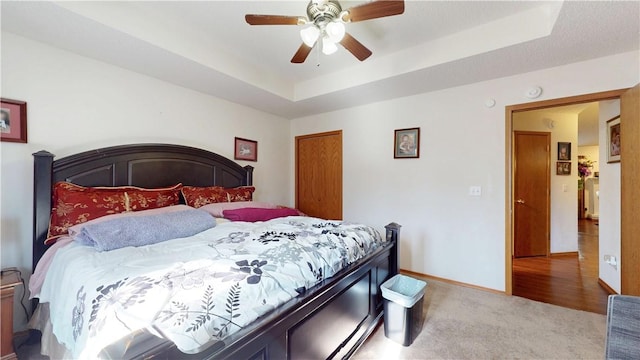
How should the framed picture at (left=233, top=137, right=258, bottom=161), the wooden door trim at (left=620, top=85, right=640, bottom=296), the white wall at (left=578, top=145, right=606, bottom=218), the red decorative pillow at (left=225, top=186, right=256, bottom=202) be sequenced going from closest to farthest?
the wooden door trim at (left=620, top=85, right=640, bottom=296), the red decorative pillow at (left=225, top=186, right=256, bottom=202), the framed picture at (left=233, top=137, right=258, bottom=161), the white wall at (left=578, top=145, right=606, bottom=218)

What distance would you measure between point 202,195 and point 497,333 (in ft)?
9.85

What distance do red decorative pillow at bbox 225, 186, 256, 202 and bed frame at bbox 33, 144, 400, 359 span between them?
0.71 feet

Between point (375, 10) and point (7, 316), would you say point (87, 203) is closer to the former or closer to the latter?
point (7, 316)

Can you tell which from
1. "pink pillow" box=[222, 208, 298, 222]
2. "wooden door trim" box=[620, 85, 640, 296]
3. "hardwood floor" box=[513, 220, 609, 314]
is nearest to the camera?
"wooden door trim" box=[620, 85, 640, 296]

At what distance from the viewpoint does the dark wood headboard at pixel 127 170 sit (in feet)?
6.24

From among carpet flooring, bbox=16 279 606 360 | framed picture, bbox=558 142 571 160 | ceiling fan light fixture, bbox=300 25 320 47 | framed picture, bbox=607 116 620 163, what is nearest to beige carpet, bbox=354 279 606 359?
carpet flooring, bbox=16 279 606 360

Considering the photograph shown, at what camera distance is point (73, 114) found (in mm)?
2168

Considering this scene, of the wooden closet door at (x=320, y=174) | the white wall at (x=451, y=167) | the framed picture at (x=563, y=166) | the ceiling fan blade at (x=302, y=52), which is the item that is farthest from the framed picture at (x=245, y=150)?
the framed picture at (x=563, y=166)

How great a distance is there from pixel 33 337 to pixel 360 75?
3.69 m

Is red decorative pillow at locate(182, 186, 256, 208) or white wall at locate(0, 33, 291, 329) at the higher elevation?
white wall at locate(0, 33, 291, 329)

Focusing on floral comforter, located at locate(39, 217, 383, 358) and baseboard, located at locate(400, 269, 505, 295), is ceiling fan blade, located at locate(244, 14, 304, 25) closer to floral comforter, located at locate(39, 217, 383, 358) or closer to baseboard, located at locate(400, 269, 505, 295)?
floral comforter, located at locate(39, 217, 383, 358)

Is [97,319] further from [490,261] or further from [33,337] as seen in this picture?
[490,261]

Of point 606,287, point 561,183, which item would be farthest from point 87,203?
point 561,183

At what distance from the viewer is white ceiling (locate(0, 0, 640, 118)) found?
1.80 metres
